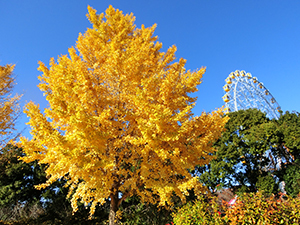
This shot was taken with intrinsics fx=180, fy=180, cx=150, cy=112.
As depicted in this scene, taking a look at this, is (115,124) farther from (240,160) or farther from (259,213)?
(240,160)

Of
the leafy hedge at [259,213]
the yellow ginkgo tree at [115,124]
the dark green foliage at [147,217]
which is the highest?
the yellow ginkgo tree at [115,124]

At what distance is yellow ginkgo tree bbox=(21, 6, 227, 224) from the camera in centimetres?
454

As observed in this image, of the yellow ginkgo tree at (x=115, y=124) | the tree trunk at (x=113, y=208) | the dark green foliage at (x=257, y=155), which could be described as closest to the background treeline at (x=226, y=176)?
the dark green foliage at (x=257, y=155)

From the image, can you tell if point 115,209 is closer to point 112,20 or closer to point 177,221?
point 177,221

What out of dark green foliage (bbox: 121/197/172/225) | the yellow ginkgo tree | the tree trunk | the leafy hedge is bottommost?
dark green foliage (bbox: 121/197/172/225)

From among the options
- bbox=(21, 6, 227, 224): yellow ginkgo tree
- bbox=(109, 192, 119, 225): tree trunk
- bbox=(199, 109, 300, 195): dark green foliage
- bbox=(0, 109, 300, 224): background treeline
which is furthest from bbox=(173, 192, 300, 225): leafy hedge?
bbox=(199, 109, 300, 195): dark green foliage

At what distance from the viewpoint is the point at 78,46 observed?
6551 mm

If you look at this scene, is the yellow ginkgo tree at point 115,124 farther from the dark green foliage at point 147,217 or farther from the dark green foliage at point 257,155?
the dark green foliage at point 257,155

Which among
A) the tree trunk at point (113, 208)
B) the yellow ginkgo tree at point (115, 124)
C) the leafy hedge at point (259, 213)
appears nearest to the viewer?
the leafy hedge at point (259, 213)

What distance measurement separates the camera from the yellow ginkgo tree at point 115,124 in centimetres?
454

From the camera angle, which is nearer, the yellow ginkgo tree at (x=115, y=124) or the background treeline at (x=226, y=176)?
the yellow ginkgo tree at (x=115, y=124)

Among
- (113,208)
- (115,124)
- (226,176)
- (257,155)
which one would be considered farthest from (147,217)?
(257,155)

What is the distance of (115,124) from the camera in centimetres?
533

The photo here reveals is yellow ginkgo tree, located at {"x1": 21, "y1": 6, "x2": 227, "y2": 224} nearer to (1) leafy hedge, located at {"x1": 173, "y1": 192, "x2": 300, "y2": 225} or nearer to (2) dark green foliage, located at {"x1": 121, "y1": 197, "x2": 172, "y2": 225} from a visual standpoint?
(1) leafy hedge, located at {"x1": 173, "y1": 192, "x2": 300, "y2": 225}
